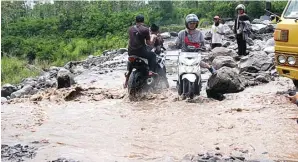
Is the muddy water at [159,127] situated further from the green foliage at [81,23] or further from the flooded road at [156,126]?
the green foliage at [81,23]

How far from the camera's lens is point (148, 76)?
8.70 meters

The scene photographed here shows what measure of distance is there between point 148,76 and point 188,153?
3806 millimetres

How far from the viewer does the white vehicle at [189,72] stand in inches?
305

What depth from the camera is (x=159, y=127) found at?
21.4 ft

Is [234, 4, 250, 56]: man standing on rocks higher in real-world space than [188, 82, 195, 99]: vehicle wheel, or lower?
higher

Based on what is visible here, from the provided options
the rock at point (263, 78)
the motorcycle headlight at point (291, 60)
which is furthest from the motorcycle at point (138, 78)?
the motorcycle headlight at point (291, 60)

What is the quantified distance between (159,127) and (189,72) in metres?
1.61

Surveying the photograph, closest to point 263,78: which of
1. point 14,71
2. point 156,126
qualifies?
point 156,126

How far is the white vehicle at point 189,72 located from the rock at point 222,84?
14.4 inches

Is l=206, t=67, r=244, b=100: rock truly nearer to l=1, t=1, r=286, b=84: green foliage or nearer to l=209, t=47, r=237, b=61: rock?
l=209, t=47, r=237, b=61: rock

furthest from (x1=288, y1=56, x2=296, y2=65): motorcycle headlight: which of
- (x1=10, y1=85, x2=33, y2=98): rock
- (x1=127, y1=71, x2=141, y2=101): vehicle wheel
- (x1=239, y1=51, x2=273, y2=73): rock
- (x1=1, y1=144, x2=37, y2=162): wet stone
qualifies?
(x1=10, y1=85, x2=33, y2=98): rock

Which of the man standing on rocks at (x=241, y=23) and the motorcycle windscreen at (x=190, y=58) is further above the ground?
the man standing on rocks at (x=241, y=23)

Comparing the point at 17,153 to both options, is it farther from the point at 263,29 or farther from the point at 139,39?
the point at 263,29

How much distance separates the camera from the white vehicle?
7.75 metres
